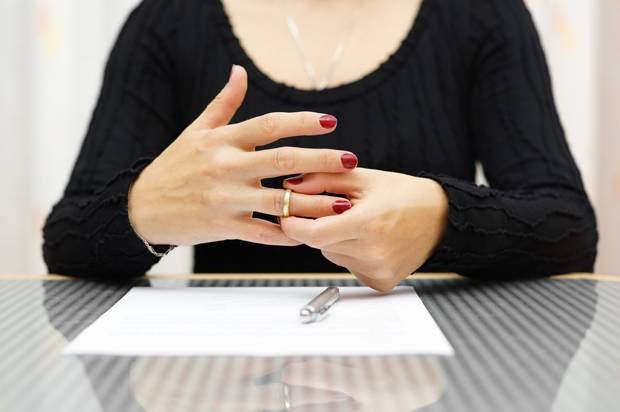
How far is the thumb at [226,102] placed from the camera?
2.30ft

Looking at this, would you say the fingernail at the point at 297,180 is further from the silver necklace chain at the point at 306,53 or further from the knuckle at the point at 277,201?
the silver necklace chain at the point at 306,53

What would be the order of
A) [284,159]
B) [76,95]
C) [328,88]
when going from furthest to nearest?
[76,95], [328,88], [284,159]

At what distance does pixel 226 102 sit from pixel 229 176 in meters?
0.08

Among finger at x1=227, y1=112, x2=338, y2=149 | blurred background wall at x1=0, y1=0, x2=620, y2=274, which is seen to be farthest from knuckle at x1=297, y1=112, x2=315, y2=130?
blurred background wall at x1=0, y1=0, x2=620, y2=274

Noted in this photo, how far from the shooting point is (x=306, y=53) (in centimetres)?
106

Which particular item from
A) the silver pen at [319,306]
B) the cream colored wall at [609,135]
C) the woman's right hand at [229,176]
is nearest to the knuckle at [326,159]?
the woman's right hand at [229,176]

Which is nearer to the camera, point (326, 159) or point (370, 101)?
point (326, 159)

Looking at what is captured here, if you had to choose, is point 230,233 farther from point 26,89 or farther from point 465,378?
point 26,89

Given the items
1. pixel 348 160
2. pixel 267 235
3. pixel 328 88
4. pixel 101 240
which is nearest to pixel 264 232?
pixel 267 235

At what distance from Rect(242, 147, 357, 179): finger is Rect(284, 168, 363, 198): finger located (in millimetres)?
18

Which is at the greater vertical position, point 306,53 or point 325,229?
point 306,53

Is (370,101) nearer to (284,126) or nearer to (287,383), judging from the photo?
(284,126)

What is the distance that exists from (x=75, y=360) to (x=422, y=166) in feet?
2.16

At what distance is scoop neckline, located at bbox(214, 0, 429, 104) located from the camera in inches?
40.2
